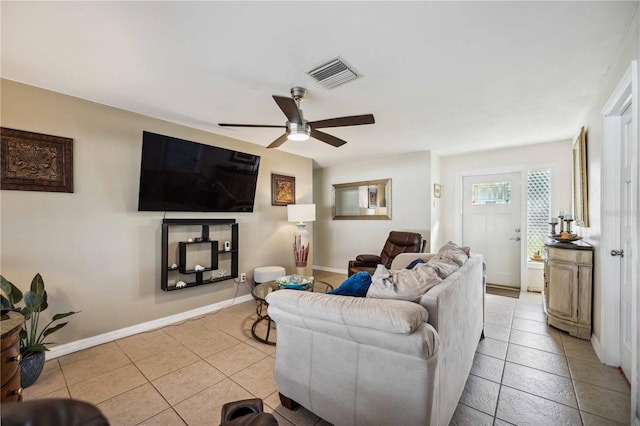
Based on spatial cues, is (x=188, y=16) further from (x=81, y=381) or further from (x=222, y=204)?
(x=81, y=381)

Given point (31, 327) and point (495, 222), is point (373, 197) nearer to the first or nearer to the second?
point (495, 222)

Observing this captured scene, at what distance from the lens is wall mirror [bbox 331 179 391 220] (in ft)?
17.0

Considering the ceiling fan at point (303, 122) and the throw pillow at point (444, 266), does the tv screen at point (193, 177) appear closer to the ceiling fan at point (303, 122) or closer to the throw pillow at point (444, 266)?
the ceiling fan at point (303, 122)

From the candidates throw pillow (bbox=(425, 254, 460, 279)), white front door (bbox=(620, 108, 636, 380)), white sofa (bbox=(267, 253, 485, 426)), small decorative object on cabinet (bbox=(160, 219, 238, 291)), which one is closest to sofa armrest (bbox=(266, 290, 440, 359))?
white sofa (bbox=(267, 253, 485, 426))

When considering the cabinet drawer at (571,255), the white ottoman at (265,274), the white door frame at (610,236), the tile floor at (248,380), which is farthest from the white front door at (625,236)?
the white ottoman at (265,274)

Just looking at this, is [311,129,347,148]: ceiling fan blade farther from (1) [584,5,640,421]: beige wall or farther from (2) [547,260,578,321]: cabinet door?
(2) [547,260,578,321]: cabinet door

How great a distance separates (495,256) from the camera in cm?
467

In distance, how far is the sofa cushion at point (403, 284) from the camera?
1.44m

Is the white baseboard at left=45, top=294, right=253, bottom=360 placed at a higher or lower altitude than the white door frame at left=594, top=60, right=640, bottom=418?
lower

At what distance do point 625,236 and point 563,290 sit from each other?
912mm

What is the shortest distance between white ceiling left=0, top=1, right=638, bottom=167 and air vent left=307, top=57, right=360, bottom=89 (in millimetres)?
67

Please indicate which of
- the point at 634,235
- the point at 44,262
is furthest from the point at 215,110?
the point at 634,235

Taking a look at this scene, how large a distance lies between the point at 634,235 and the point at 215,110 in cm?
347

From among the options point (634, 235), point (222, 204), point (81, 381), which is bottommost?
point (81, 381)
